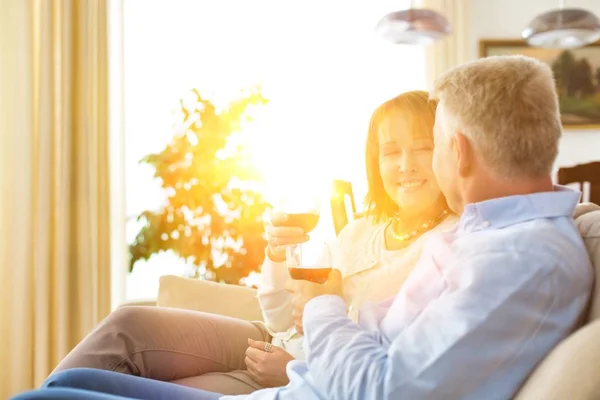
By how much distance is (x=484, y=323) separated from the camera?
0.91 meters

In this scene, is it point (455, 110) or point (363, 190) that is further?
point (363, 190)

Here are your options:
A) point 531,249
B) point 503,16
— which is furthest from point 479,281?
point 503,16

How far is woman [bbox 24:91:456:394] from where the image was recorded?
169cm

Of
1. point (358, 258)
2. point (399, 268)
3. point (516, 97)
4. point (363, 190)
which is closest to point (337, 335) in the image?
point (516, 97)

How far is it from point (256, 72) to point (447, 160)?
3247mm

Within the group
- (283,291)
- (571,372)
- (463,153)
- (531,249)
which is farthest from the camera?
(283,291)

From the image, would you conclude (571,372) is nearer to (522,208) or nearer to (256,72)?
(522,208)

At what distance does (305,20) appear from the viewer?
431cm

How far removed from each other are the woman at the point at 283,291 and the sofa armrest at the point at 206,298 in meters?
0.38

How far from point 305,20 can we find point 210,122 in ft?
4.62

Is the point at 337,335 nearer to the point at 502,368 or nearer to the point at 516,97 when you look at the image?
the point at 502,368

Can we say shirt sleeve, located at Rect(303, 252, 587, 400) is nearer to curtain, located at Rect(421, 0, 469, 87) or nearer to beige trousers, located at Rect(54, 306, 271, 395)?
beige trousers, located at Rect(54, 306, 271, 395)

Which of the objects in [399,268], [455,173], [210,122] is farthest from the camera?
[210,122]

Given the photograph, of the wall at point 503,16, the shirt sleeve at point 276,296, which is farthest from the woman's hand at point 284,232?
the wall at point 503,16
